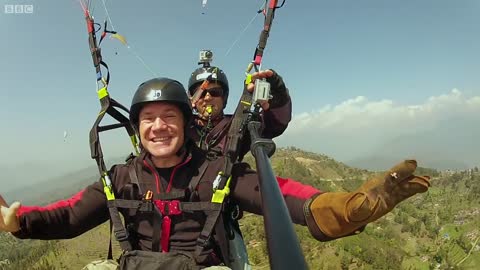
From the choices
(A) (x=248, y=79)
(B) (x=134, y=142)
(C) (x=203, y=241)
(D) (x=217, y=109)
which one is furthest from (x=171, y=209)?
(D) (x=217, y=109)

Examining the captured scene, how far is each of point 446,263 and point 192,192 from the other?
642 cm

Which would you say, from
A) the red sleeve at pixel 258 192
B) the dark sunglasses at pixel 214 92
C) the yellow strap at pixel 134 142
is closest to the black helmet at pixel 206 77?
the dark sunglasses at pixel 214 92

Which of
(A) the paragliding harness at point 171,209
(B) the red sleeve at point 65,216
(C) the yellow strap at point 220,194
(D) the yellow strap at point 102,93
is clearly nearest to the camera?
(A) the paragliding harness at point 171,209

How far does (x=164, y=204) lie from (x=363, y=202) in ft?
4.80

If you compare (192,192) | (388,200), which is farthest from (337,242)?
(388,200)

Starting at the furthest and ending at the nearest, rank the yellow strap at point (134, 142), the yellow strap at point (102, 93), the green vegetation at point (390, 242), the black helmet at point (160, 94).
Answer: the green vegetation at point (390, 242) → the yellow strap at point (134, 142) → the yellow strap at point (102, 93) → the black helmet at point (160, 94)

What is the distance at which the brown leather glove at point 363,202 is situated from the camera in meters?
1.78

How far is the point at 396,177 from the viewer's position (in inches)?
70.1

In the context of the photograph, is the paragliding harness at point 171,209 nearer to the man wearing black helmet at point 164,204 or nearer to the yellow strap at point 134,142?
the man wearing black helmet at point 164,204

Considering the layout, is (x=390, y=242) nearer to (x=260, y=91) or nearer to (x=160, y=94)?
(x=260, y=91)

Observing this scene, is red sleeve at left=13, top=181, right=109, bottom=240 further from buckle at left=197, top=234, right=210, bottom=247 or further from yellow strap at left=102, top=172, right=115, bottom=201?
buckle at left=197, top=234, right=210, bottom=247

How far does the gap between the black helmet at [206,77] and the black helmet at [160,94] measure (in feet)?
6.76

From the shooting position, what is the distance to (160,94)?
297 centimetres

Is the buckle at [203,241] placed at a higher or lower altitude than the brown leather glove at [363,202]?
lower
